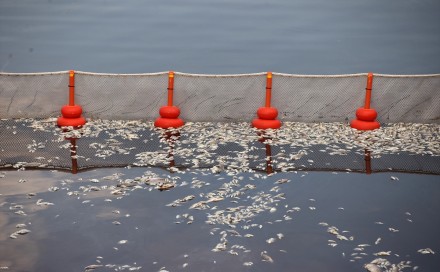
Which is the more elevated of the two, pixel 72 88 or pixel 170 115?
pixel 72 88

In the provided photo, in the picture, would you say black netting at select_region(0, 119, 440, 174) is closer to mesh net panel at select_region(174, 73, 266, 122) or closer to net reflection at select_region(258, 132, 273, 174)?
net reflection at select_region(258, 132, 273, 174)

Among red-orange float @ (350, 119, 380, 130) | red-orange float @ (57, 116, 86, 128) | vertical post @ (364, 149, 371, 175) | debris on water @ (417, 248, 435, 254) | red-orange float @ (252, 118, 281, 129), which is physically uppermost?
red-orange float @ (350, 119, 380, 130)

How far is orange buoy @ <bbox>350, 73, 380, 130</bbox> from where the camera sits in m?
15.4

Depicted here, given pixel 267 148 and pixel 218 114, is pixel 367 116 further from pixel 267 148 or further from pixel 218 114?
pixel 218 114

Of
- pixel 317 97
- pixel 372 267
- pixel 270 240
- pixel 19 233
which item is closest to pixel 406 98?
pixel 317 97

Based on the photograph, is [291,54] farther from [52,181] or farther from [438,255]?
[438,255]

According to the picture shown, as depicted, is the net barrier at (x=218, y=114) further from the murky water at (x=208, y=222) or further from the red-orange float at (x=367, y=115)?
the murky water at (x=208, y=222)

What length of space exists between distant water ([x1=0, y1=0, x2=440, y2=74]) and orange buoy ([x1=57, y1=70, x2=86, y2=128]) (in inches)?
466

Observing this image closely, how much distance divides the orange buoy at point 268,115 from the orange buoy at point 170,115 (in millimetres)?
2102

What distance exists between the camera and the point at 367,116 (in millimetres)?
15328

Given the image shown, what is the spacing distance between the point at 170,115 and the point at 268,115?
264cm

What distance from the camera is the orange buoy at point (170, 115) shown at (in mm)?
15641

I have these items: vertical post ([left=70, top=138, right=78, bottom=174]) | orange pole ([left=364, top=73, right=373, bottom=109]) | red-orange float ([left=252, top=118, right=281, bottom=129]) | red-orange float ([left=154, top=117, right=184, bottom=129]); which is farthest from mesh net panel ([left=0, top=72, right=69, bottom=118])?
orange pole ([left=364, top=73, right=373, bottom=109])

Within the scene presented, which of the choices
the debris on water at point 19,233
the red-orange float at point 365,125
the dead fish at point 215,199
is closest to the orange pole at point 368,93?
the red-orange float at point 365,125
